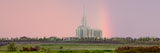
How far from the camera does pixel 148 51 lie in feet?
175

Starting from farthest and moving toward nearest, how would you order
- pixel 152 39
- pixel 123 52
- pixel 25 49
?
pixel 152 39, pixel 25 49, pixel 123 52

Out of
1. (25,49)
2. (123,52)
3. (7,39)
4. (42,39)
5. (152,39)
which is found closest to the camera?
(123,52)

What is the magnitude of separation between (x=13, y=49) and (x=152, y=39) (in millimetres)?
76648

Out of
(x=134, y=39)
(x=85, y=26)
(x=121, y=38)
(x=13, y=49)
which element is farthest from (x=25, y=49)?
(x=85, y=26)

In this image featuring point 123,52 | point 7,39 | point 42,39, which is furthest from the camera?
point 42,39

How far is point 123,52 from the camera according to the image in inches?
2025

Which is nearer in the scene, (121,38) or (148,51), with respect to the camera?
(148,51)

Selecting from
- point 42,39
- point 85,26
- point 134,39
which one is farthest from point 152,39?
point 85,26

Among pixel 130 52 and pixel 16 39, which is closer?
pixel 130 52

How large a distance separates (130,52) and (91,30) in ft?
477

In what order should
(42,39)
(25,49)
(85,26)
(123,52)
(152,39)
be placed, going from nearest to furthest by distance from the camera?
(123,52) → (25,49) → (42,39) → (152,39) → (85,26)

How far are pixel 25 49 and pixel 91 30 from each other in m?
137

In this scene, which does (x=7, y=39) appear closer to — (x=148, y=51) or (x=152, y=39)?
(x=152, y=39)

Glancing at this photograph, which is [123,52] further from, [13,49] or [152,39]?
[152,39]
